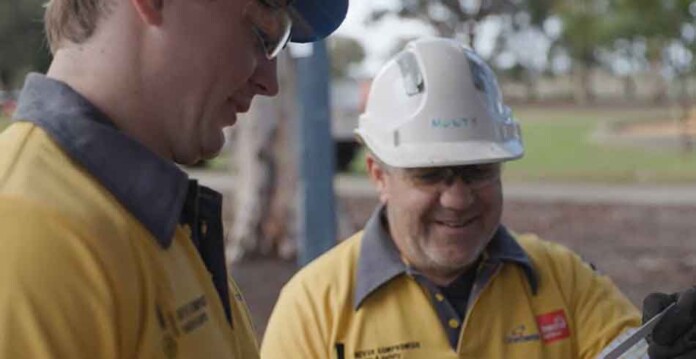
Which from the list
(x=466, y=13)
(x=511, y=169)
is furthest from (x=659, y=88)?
(x=466, y=13)

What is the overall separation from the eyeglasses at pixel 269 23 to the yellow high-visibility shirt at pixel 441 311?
122 centimetres

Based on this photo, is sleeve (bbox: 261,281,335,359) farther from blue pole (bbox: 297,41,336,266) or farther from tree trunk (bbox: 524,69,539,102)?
tree trunk (bbox: 524,69,539,102)

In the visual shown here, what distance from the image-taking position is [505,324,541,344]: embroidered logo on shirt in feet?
9.53

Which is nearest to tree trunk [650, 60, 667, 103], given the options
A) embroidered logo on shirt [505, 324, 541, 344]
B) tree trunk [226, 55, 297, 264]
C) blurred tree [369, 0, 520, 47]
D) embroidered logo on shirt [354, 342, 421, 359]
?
blurred tree [369, 0, 520, 47]

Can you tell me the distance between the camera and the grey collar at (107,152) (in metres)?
1.47

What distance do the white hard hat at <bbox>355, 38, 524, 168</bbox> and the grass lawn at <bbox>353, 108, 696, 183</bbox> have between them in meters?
9.34

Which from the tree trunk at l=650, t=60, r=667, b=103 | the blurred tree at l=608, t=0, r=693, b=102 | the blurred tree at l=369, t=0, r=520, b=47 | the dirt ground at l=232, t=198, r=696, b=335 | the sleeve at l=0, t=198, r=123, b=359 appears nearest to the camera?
the sleeve at l=0, t=198, r=123, b=359

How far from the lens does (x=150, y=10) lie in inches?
59.2

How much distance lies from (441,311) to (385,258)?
0.65 feet

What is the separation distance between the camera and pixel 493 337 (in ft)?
9.52

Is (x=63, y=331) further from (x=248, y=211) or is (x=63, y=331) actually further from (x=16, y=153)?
(x=248, y=211)

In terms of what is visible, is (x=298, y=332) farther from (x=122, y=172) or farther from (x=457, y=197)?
(x=122, y=172)

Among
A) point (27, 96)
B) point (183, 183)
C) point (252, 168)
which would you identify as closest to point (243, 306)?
point (183, 183)

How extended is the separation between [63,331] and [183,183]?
A: 14.1 inches
